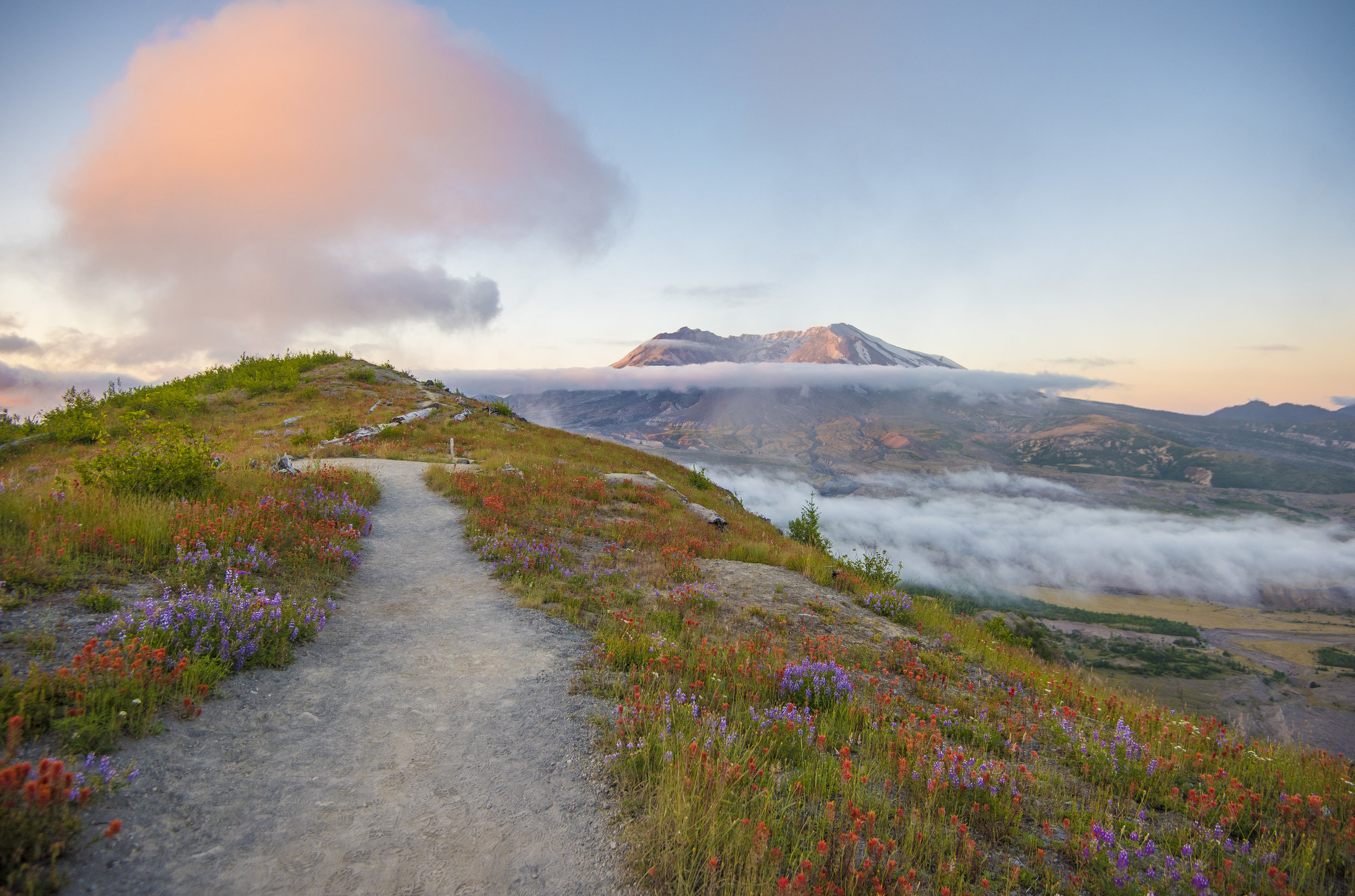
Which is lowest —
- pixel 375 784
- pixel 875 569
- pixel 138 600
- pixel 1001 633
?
pixel 1001 633

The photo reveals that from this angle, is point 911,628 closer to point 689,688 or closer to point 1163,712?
point 1163,712

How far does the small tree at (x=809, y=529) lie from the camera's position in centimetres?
2216

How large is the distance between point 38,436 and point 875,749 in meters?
31.6

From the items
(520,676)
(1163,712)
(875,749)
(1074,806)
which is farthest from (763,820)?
(1163,712)

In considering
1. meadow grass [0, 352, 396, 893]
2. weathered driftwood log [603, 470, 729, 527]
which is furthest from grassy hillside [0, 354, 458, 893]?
weathered driftwood log [603, 470, 729, 527]

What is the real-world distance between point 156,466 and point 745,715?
1188 centimetres

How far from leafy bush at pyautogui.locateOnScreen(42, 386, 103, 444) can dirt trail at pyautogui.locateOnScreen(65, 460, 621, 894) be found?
21.3 metres

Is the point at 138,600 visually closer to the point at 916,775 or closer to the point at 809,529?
the point at 916,775

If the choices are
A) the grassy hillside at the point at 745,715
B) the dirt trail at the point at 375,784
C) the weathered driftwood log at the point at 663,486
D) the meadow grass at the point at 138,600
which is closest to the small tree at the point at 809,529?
the weathered driftwood log at the point at 663,486

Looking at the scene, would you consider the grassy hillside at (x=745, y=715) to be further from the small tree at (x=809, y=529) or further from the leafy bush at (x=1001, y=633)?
the small tree at (x=809, y=529)

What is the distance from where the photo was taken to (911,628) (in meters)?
11.7

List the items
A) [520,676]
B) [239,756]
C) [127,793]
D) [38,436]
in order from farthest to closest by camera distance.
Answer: [38,436] < [520,676] < [239,756] < [127,793]

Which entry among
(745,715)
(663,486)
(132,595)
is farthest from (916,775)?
(663,486)

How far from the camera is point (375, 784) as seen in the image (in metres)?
4.43
